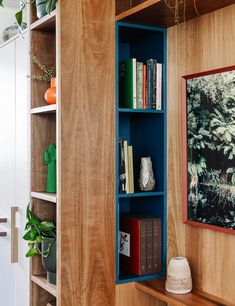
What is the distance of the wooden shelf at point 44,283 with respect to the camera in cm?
221

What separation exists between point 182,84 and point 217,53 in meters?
0.22

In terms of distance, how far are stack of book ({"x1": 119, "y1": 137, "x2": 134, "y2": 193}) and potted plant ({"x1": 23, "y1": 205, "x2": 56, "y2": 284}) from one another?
392mm

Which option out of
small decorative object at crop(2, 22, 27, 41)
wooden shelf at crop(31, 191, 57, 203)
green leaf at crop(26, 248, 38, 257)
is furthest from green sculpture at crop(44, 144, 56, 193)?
small decorative object at crop(2, 22, 27, 41)

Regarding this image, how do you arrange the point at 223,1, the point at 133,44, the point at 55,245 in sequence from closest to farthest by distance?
1. the point at 223,1
2. the point at 55,245
3. the point at 133,44

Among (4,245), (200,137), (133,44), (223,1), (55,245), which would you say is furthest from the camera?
(4,245)

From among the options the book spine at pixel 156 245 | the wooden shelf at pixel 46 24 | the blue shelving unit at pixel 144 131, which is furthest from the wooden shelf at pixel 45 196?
the wooden shelf at pixel 46 24

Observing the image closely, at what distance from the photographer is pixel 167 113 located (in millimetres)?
2324

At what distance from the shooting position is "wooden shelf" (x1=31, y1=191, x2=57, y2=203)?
219 cm

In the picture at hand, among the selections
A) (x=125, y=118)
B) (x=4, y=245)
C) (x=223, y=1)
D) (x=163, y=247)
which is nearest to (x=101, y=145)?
(x=125, y=118)

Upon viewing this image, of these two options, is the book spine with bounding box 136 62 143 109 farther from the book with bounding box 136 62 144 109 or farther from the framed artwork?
the framed artwork

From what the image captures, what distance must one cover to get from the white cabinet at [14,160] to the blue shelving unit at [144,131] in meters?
0.54

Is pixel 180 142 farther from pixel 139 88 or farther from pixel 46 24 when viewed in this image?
pixel 46 24

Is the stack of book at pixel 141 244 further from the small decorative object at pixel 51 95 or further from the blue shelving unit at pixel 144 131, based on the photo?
the small decorative object at pixel 51 95

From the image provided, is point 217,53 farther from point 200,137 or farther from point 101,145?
point 101,145
